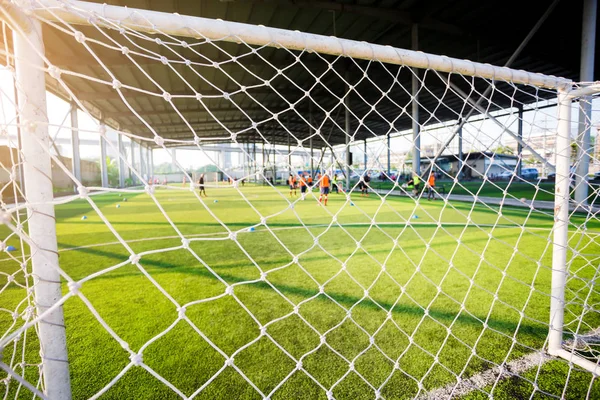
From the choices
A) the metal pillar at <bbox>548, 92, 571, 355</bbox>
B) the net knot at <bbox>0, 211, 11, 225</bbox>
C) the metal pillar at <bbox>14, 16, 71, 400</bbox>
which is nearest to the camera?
the net knot at <bbox>0, 211, 11, 225</bbox>

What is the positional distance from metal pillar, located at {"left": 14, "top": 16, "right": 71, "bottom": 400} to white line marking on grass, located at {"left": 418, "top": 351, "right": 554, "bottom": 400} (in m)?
1.44

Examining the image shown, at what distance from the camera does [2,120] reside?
1.31 meters

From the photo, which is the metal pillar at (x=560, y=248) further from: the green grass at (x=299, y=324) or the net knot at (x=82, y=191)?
the net knot at (x=82, y=191)

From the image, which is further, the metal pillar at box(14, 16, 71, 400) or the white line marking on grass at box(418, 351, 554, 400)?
the white line marking on grass at box(418, 351, 554, 400)

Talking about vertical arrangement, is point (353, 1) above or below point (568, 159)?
above

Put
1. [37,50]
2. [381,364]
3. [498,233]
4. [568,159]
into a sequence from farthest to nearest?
[498,233] < [568,159] < [381,364] < [37,50]

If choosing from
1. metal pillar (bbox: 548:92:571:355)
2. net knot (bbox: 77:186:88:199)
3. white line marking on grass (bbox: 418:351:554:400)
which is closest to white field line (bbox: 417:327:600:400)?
white line marking on grass (bbox: 418:351:554:400)

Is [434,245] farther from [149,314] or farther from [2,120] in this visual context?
[2,120]

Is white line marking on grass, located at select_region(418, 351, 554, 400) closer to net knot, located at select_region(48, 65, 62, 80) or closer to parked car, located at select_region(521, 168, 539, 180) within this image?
net knot, located at select_region(48, 65, 62, 80)

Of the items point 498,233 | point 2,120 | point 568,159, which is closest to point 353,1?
point 498,233

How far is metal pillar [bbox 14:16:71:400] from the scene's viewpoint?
0.91 metres

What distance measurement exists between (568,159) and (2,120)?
9.62 ft

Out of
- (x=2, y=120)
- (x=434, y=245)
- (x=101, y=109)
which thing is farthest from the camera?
(x=101, y=109)

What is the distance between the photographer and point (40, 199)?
93 cm
